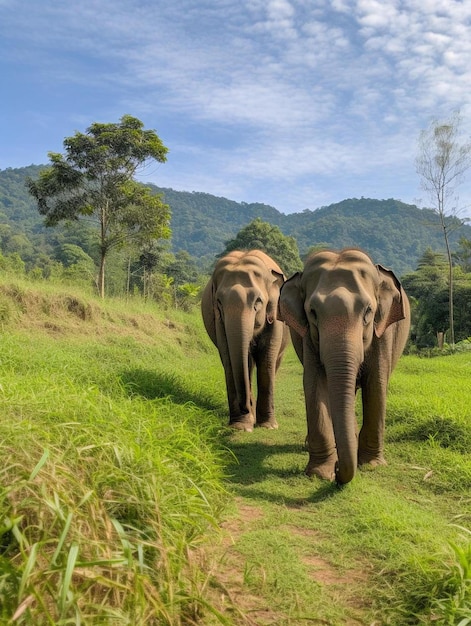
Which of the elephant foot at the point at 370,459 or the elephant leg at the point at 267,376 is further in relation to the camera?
the elephant leg at the point at 267,376

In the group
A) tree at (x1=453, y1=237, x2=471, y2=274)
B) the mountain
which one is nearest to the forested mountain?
the mountain

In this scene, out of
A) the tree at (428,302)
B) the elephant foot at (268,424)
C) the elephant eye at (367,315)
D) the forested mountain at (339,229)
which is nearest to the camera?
the elephant eye at (367,315)

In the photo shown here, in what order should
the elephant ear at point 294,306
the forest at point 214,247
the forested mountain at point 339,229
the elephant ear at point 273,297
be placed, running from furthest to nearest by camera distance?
the forested mountain at point 339,229 → the forest at point 214,247 → the elephant ear at point 273,297 → the elephant ear at point 294,306

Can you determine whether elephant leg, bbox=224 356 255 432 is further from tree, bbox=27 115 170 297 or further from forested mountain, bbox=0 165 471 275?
forested mountain, bbox=0 165 471 275

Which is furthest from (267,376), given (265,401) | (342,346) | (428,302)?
(428,302)

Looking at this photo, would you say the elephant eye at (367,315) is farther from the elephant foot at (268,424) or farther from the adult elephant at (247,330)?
the elephant foot at (268,424)

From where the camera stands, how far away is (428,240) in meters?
146

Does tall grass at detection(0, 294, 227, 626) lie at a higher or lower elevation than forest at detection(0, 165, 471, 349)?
lower

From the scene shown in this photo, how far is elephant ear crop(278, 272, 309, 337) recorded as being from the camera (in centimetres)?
505

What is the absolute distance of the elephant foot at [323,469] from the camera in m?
4.69

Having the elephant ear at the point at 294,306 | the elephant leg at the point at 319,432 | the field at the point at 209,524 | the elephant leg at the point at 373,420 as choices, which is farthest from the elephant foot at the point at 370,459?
the elephant ear at the point at 294,306

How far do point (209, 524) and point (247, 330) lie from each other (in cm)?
323

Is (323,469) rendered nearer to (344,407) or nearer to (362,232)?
Answer: (344,407)

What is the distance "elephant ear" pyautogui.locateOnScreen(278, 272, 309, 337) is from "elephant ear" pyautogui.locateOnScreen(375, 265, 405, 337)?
693mm
